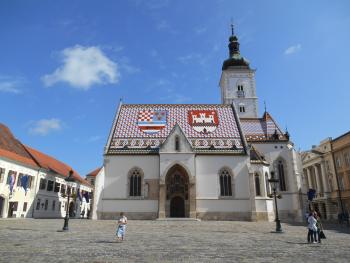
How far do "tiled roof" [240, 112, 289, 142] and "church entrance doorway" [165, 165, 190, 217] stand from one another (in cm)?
1227

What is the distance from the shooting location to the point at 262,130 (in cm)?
4122

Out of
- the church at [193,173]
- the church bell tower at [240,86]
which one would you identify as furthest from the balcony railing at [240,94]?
the church at [193,173]

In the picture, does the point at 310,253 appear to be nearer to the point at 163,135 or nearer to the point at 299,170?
the point at 163,135

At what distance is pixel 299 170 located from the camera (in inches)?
1495

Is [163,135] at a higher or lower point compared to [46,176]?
higher

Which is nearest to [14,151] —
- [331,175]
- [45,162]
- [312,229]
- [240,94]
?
[45,162]

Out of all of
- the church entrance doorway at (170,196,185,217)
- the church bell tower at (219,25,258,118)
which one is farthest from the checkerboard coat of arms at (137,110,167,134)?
the church bell tower at (219,25,258,118)

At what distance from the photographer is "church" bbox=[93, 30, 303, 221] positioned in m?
32.5

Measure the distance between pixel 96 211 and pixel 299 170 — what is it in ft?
89.8

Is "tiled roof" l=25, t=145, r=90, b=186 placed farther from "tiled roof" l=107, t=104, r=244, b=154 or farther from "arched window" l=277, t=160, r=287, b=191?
"arched window" l=277, t=160, r=287, b=191

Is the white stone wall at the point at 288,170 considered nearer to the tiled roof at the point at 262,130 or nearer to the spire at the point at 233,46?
the tiled roof at the point at 262,130

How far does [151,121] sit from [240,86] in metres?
21.1

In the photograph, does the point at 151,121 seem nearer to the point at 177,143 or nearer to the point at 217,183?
Answer: the point at 177,143

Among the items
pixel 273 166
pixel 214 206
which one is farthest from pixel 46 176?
pixel 273 166
